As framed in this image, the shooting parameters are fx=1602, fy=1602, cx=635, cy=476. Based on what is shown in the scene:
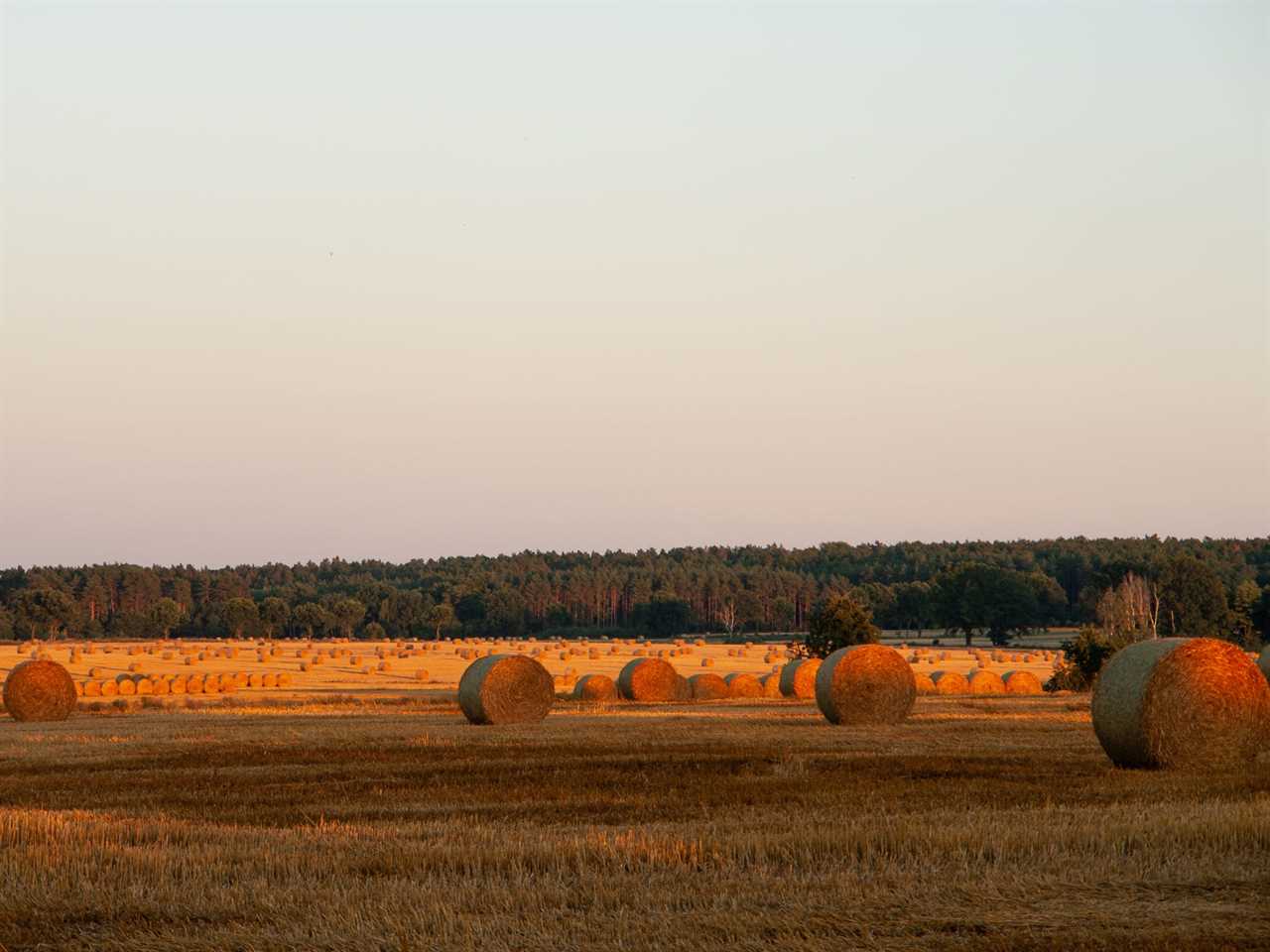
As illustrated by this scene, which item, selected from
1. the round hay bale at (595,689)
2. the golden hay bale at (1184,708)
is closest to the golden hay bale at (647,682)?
the round hay bale at (595,689)

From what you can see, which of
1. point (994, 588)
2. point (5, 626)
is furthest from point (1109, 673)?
point (5, 626)

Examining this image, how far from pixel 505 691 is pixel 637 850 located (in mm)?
19995

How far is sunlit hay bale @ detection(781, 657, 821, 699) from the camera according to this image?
1759 inches

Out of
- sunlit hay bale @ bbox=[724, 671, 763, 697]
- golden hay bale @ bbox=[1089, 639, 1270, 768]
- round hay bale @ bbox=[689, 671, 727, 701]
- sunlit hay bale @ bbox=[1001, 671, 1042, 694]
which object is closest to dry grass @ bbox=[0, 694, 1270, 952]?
golden hay bale @ bbox=[1089, 639, 1270, 768]

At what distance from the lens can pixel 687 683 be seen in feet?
152

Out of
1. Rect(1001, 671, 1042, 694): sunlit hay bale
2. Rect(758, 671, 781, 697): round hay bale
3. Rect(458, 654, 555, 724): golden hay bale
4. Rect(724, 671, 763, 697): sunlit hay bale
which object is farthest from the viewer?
Rect(1001, 671, 1042, 694): sunlit hay bale

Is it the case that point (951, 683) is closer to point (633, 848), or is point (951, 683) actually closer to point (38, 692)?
point (38, 692)

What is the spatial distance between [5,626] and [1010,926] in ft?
416

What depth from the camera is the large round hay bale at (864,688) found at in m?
31.8

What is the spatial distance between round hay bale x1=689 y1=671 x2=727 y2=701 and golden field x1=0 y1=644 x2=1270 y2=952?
1873 cm

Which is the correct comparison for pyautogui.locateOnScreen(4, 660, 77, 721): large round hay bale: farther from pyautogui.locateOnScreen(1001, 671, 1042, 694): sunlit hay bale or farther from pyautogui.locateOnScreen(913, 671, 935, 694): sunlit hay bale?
pyautogui.locateOnScreen(1001, 671, 1042, 694): sunlit hay bale

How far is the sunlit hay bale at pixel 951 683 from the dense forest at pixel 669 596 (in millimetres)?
40772

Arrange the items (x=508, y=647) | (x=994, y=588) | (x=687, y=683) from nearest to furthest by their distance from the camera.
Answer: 1. (x=687, y=683)
2. (x=508, y=647)
3. (x=994, y=588)

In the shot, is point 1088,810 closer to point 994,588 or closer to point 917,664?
point 917,664
